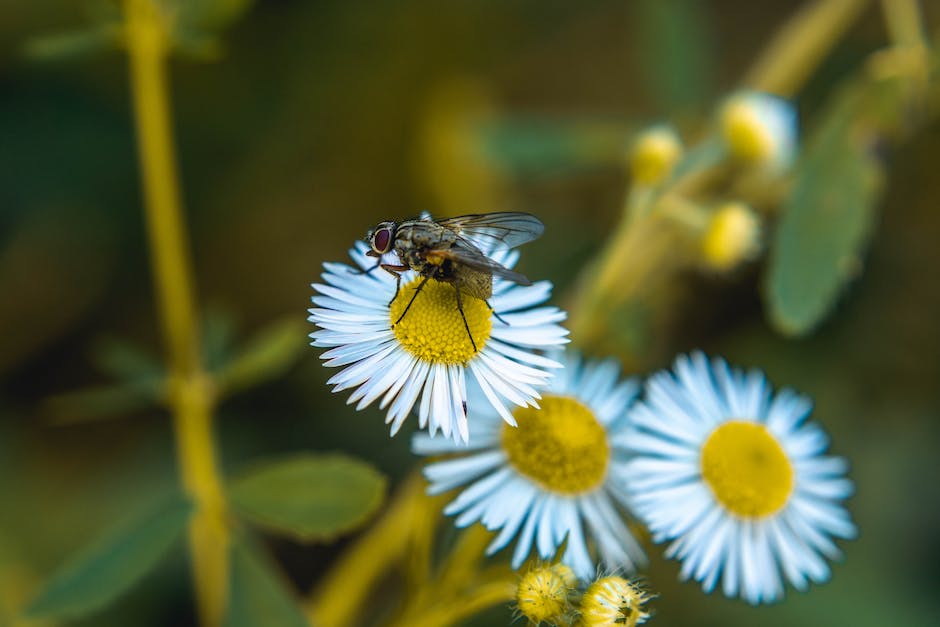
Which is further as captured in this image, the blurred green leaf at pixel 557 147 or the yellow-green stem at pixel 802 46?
the blurred green leaf at pixel 557 147

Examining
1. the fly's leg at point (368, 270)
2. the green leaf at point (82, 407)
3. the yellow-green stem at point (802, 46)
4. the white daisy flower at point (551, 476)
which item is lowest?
the white daisy flower at point (551, 476)

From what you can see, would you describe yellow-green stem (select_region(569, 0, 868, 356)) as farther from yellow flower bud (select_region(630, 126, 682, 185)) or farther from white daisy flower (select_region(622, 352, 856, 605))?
white daisy flower (select_region(622, 352, 856, 605))

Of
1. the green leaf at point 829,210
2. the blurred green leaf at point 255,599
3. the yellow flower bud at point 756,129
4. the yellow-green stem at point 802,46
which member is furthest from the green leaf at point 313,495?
the yellow-green stem at point 802,46

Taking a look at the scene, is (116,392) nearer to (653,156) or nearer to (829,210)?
(653,156)

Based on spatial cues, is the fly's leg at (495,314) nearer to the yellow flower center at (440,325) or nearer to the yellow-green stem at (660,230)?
the yellow flower center at (440,325)

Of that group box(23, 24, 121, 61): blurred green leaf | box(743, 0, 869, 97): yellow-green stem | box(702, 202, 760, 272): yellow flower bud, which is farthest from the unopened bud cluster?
box(743, 0, 869, 97): yellow-green stem

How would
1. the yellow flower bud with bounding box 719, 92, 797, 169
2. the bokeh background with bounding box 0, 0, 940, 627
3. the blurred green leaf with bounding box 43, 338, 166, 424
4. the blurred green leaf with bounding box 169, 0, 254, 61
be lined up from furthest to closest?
the bokeh background with bounding box 0, 0, 940, 627 < the yellow flower bud with bounding box 719, 92, 797, 169 < the blurred green leaf with bounding box 43, 338, 166, 424 < the blurred green leaf with bounding box 169, 0, 254, 61

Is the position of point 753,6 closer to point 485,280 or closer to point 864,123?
point 864,123
